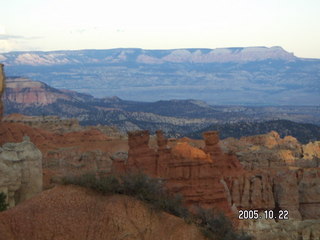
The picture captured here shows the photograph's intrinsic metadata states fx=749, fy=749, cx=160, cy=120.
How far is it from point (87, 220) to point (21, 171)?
35.0ft

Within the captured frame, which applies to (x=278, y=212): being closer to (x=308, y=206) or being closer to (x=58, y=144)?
(x=308, y=206)

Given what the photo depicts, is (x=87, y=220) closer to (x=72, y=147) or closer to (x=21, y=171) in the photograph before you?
(x=21, y=171)

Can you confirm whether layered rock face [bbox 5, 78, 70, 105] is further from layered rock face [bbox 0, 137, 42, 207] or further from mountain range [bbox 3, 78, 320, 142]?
layered rock face [bbox 0, 137, 42, 207]

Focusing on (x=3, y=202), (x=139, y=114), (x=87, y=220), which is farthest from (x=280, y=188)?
(x=139, y=114)

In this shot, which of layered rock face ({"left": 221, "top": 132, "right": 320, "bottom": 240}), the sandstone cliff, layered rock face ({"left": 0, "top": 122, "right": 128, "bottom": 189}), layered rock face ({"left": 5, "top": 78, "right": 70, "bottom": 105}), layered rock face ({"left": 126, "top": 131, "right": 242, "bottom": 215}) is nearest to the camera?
the sandstone cliff

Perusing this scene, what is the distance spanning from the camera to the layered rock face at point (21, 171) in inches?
→ 1026

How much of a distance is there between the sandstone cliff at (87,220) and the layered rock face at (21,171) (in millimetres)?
7425

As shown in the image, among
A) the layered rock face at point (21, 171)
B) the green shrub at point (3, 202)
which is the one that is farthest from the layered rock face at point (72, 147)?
the green shrub at point (3, 202)

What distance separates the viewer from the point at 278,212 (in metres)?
42.8

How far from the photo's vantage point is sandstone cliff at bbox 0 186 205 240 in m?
17.6

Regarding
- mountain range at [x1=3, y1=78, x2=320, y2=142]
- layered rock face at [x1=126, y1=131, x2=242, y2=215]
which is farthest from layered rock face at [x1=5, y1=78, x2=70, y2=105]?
layered rock face at [x1=126, y1=131, x2=242, y2=215]

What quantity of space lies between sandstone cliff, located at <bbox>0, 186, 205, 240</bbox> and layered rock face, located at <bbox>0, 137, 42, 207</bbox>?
24.4 ft

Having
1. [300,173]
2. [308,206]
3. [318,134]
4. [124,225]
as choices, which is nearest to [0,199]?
[124,225]

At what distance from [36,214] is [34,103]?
6129 inches
